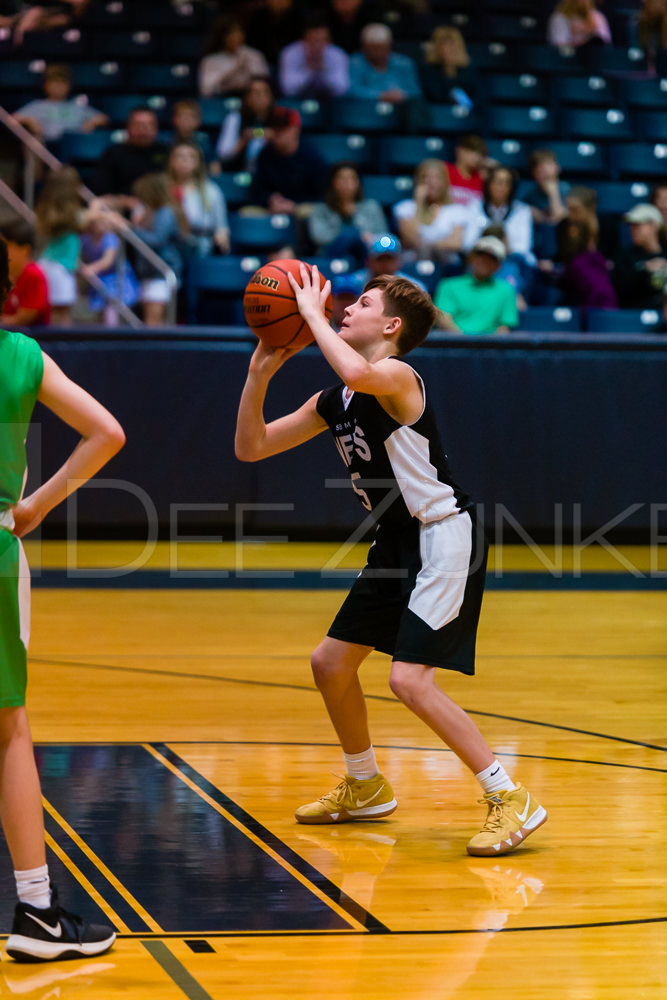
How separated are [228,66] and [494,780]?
10.7 m

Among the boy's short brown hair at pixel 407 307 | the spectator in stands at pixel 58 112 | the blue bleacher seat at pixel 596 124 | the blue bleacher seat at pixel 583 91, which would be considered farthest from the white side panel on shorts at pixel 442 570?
the blue bleacher seat at pixel 583 91

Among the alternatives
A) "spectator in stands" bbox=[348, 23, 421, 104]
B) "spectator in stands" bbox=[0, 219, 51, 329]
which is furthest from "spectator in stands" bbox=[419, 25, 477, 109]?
"spectator in stands" bbox=[0, 219, 51, 329]

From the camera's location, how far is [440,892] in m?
3.66

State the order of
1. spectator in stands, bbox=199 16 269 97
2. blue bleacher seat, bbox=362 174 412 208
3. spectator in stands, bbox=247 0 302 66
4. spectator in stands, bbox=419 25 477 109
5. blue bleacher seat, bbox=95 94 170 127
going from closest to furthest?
blue bleacher seat, bbox=362 174 412 208 → spectator in stands, bbox=199 16 269 97 → blue bleacher seat, bbox=95 94 170 127 → spectator in stands, bbox=247 0 302 66 → spectator in stands, bbox=419 25 477 109

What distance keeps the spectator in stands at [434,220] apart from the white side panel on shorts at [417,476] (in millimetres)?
7748

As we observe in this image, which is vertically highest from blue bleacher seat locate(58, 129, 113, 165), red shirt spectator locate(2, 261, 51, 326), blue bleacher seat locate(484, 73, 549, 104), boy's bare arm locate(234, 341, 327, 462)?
blue bleacher seat locate(484, 73, 549, 104)

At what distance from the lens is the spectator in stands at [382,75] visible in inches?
542

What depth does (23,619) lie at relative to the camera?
3148 mm

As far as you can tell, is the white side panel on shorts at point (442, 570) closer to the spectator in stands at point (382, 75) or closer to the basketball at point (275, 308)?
the basketball at point (275, 308)

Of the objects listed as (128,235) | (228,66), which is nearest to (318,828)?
(128,235)

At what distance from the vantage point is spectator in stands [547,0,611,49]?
49.8 ft

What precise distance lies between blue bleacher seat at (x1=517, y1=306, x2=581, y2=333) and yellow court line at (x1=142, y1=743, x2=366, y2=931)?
273 inches

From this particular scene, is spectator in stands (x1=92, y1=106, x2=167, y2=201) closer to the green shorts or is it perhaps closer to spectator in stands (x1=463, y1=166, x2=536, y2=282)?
spectator in stands (x1=463, y1=166, x2=536, y2=282)

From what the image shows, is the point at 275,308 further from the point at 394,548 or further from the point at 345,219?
the point at 345,219
